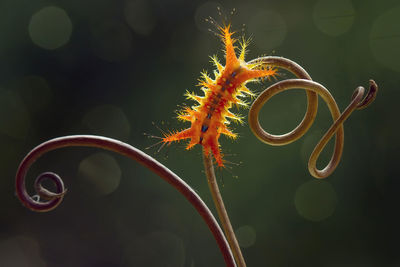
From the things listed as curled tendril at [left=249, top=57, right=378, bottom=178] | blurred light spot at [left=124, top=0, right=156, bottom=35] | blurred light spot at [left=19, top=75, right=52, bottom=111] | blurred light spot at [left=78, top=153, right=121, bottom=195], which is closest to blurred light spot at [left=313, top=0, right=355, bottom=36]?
A: blurred light spot at [left=124, top=0, right=156, bottom=35]

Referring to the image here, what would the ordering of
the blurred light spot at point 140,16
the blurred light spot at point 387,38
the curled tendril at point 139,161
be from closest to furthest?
the curled tendril at point 139,161 < the blurred light spot at point 387,38 < the blurred light spot at point 140,16

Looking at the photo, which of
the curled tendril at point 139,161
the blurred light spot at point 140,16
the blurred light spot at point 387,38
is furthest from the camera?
the blurred light spot at point 140,16

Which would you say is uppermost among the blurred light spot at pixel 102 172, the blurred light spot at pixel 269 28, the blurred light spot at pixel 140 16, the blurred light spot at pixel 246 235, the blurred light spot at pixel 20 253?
the blurred light spot at pixel 140 16

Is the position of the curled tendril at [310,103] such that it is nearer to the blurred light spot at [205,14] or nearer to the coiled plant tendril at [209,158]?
the coiled plant tendril at [209,158]

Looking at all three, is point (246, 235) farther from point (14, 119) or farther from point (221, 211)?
point (221, 211)

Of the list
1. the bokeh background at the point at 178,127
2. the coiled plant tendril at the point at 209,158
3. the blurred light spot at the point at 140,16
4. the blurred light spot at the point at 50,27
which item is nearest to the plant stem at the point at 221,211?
the coiled plant tendril at the point at 209,158

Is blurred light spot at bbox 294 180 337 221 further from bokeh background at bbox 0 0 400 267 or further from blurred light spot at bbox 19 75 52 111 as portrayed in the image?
blurred light spot at bbox 19 75 52 111
